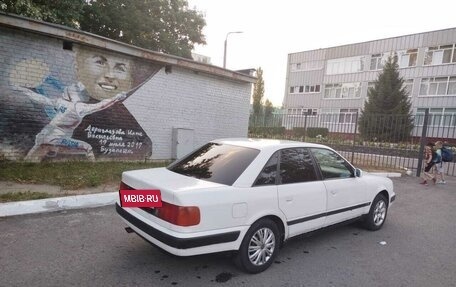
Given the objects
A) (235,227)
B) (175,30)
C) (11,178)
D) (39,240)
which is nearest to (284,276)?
(235,227)

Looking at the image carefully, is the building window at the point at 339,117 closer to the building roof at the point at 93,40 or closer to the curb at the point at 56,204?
the building roof at the point at 93,40

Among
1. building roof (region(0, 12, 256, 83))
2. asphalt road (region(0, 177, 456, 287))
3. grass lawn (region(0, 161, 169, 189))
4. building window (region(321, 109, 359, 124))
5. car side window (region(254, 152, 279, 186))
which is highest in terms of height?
building roof (region(0, 12, 256, 83))

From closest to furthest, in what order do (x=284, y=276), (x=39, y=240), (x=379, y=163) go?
1. (x=284, y=276)
2. (x=39, y=240)
3. (x=379, y=163)

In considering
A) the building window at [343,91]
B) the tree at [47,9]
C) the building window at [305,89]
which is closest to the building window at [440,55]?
the building window at [343,91]

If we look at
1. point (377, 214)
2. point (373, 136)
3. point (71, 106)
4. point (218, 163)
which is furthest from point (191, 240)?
point (373, 136)

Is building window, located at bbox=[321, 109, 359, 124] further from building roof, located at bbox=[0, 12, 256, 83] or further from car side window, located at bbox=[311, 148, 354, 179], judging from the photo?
car side window, located at bbox=[311, 148, 354, 179]

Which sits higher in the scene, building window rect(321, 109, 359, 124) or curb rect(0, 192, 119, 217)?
building window rect(321, 109, 359, 124)

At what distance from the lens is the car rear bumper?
288cm

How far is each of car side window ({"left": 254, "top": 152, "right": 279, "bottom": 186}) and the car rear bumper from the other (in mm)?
579

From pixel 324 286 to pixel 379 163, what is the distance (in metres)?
11.3

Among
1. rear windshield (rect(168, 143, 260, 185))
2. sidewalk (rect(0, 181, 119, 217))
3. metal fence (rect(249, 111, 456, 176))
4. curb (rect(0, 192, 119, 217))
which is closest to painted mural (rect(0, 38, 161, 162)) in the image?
sidewalk (rect(0, 181, 119, 217))

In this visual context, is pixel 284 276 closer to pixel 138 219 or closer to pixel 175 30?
pixel 138 219

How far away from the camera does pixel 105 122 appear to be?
27.0ft

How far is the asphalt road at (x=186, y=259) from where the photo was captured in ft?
10.4
